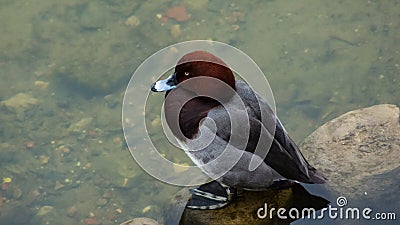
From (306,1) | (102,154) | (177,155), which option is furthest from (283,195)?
(306,1)

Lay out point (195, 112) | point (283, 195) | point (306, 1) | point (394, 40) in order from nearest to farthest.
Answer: point (195, 112) < point (283, 195) < point (394, 40) < point (306, 1)

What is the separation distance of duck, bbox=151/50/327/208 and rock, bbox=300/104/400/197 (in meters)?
0.26

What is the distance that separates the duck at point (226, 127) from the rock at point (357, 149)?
258mm

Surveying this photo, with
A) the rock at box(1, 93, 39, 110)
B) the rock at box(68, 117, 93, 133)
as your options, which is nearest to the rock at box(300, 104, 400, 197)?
the rock at box(68, 117, 93, 133)

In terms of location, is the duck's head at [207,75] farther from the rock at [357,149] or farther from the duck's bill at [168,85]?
the rock at [357,149]

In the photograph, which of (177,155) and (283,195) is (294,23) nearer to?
(177,155)

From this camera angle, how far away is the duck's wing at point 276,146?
3.50 m

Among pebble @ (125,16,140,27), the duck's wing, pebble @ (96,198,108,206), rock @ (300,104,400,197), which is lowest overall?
pebble @ (96,198,108,206)

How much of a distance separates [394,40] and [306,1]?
1055 mm

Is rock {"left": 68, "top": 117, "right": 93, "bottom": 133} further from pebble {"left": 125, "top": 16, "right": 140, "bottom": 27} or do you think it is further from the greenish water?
pebble {"left": 125, "top": 16, "right": 140, "bottom": 27}

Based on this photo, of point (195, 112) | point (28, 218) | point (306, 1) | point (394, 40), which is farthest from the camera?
point (306, 1)

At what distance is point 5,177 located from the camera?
4961 mm

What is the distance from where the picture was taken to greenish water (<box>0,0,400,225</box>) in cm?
491

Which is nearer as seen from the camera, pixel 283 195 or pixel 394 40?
pixel 283 195
